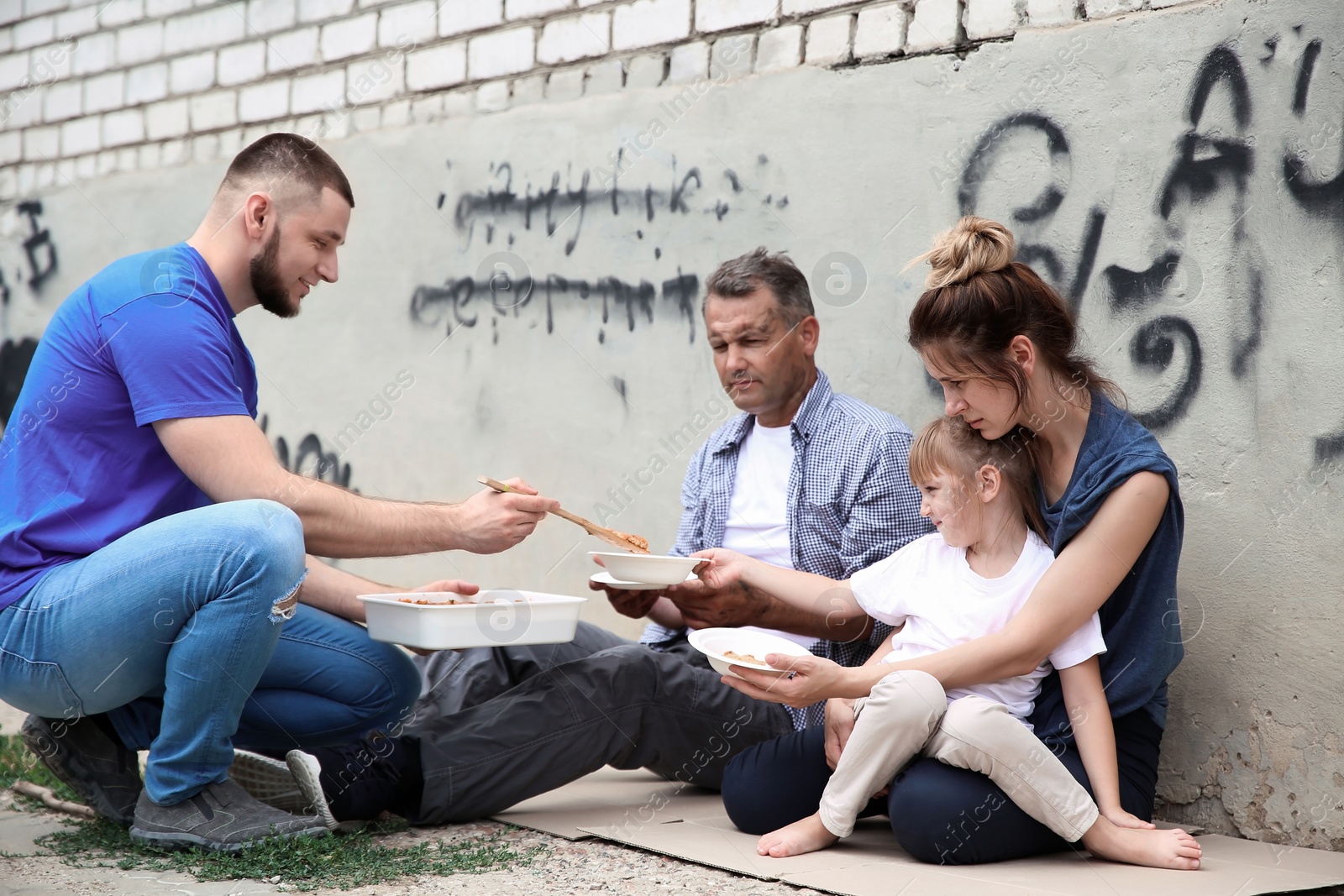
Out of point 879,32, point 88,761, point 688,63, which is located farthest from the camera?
point 688,63

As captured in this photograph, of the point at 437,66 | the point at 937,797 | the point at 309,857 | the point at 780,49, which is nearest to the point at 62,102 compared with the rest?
the point at 437,66

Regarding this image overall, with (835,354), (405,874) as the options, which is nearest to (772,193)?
(835,354)

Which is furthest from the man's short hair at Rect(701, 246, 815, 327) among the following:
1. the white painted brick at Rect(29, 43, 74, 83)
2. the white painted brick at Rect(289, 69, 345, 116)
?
the white painted brick at Rect(29, 43, 74, 83)

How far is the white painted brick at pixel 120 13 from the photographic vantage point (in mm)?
5957

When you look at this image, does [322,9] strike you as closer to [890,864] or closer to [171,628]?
[171,628]

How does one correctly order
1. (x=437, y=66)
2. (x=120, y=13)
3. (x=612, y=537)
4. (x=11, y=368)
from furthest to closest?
1. (x=11, y=368)
2. (x=120, y=13)
3. (x=437, y=66)
4. (x=612, y=537)

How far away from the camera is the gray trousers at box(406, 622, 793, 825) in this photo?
2.79 meters

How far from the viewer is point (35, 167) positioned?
21.4 ft

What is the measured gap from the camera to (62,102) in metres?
6.31

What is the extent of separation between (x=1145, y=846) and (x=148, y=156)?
5.58 meters

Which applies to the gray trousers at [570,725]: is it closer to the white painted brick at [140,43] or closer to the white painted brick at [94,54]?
the white painted brick at [140,43]

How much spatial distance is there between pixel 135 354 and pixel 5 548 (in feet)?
1.63

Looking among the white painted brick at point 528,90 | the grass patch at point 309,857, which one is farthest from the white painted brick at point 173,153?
the grass patch at point 309,857

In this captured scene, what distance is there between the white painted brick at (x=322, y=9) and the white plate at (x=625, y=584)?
339 cm
